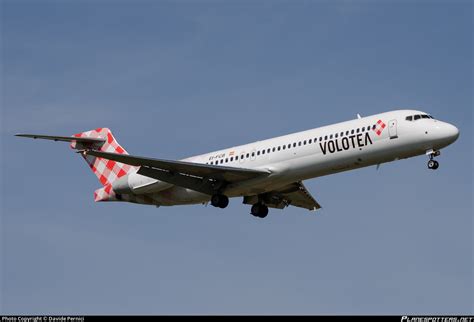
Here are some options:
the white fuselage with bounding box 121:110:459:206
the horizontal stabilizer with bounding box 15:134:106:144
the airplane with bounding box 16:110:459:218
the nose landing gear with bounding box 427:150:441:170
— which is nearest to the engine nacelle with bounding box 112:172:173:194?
the airplane with bounding box 16:110:459:218

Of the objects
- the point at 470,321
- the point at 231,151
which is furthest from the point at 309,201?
the point at 470,321

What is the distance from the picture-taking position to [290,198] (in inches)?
1951

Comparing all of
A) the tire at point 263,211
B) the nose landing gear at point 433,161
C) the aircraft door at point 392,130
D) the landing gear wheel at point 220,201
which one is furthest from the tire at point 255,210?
the nose landing gear at point 433,161

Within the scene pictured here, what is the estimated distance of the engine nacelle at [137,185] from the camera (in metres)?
47.0

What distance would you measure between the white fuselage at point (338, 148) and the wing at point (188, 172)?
0.52m

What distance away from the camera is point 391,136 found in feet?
136

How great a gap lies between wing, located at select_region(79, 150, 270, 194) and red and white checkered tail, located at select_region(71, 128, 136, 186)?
423 centimetres

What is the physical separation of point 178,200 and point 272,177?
19.4 ft

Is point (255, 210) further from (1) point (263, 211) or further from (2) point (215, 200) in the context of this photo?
(2) point (215, 200)

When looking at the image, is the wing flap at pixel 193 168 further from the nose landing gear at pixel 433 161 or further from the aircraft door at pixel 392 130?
the nose landing gear at pixel 433 161

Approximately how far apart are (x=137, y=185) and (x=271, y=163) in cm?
741

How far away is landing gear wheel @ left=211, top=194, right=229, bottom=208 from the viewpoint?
45281 mm

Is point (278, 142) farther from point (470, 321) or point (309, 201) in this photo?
point (470, 321)

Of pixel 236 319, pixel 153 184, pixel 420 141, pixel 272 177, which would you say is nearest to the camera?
pixel 236 319
